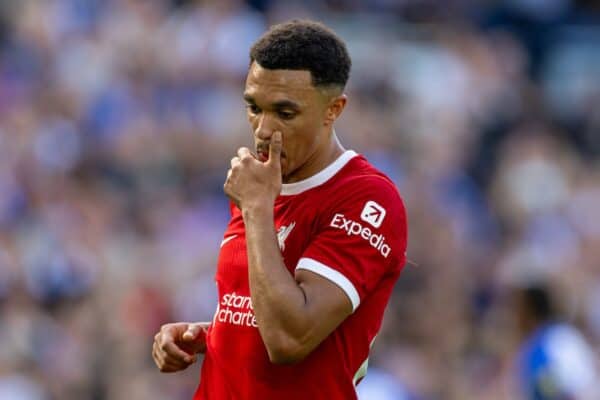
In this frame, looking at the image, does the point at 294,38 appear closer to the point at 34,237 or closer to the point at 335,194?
the point at 335,194

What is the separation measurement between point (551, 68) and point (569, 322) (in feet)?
22.6

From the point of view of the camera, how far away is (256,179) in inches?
172

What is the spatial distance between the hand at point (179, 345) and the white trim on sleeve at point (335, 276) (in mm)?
690

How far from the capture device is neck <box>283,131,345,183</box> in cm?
455

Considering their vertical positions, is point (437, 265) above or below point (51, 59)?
below

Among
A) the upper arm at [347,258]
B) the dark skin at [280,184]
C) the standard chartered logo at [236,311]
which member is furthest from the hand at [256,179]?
the standard chartered logo at [236,311]

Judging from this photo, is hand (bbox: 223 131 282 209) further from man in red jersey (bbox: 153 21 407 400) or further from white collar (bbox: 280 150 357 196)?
white collar (bbox: 280 150 357 196)

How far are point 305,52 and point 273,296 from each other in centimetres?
78

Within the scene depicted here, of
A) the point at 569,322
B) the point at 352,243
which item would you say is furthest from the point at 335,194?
the point at 569,322

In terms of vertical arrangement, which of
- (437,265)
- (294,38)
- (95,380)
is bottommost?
(95,380)

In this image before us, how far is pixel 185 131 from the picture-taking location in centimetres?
1252

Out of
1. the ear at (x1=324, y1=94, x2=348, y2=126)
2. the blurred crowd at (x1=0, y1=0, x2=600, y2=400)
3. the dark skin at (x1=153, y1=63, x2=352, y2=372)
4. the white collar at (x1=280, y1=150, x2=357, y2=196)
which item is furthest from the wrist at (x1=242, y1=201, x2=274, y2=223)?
the blurred crowd at (x1=0, y1=0, x2=600, y2=400)

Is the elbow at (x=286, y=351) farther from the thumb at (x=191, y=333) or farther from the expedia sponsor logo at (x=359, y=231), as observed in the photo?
the thumb at (x=191, y=333)

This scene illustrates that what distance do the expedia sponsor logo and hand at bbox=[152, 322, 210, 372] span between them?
73cm
